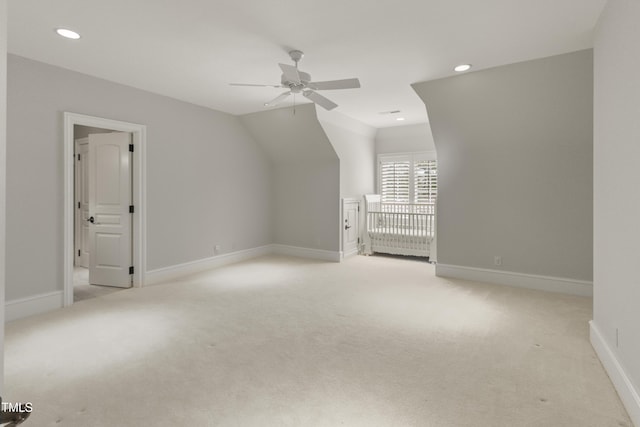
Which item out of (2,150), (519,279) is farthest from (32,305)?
(519,279)

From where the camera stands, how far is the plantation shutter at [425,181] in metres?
6.97

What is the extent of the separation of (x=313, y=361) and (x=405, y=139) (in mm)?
5759

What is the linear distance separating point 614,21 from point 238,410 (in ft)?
11.5

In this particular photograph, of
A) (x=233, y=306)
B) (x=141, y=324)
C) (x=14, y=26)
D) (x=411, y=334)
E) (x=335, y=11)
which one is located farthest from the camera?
(x=233, y=306)

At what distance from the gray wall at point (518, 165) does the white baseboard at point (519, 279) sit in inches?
2.9

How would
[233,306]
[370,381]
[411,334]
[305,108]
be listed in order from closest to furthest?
[370,381] → [411,334] → [233,306] → [305,108]

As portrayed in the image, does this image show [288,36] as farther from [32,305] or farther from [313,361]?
[32,305]

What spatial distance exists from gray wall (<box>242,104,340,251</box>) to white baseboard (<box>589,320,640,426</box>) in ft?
13.4

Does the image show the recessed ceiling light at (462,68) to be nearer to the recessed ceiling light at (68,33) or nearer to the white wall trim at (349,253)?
the white wall trim at (349,253)

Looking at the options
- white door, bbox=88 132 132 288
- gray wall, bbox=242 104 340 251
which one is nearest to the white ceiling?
white door, bbox=88 132 132 288

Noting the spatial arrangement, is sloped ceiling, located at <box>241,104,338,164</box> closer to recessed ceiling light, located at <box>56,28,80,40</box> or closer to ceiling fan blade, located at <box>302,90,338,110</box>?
ceiling fan blade, located at <box>302,90,338,110</box>

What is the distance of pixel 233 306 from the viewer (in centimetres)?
375

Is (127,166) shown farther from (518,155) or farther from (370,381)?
(518,155)

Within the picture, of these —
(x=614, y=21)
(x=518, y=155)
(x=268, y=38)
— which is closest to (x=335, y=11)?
(x=268, y=38)
